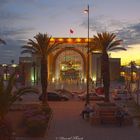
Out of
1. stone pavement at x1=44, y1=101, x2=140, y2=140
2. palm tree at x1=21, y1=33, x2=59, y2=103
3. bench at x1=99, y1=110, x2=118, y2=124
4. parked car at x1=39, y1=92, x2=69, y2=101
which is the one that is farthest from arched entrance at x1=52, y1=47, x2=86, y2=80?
stone pavement at x1=44, y1=101, x2=140, y2=140

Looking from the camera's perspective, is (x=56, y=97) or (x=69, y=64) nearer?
(x=56, y=97)

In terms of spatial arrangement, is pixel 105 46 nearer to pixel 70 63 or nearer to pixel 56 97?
pixel 56 97

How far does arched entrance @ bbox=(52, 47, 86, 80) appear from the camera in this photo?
130 m

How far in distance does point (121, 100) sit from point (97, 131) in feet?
100

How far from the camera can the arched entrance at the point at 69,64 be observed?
426 ft

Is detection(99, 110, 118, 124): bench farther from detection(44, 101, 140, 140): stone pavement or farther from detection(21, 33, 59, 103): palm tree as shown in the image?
detection(21, 33, 59, 103): palm tree

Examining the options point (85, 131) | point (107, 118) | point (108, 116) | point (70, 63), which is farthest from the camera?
point (70, 63)

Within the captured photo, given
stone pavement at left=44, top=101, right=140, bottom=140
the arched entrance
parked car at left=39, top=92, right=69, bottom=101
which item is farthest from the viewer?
the arched entrance

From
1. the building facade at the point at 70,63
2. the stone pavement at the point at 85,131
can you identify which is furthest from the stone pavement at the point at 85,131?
the building facade at the point at 70,63

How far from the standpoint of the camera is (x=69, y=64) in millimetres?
132250

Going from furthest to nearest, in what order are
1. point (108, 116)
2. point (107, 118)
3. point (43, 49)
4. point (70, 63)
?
point (70, 63) → point (43, 49) → point (108, 116) → point (107, 118)

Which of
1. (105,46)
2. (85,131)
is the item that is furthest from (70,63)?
(85,131)

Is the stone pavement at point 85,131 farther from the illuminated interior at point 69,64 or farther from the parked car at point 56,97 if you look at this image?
the illuminated interior at point 69,64

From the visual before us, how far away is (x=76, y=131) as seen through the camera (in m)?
27.9
